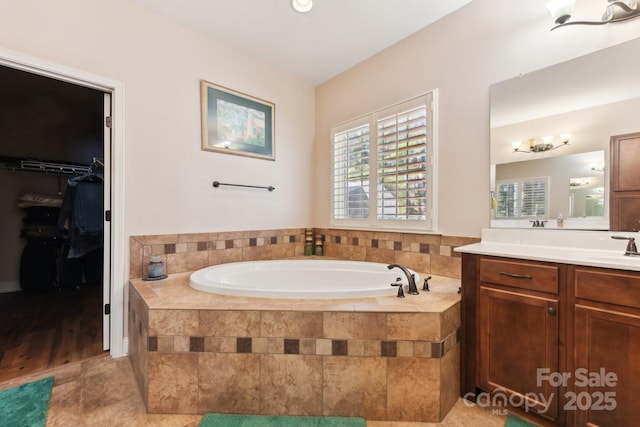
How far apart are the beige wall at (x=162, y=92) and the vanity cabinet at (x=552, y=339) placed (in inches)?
81.3

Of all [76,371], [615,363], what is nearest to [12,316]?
[76,371]

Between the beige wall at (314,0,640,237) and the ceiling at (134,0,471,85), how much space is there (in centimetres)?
18

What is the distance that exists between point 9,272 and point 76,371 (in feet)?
9.39

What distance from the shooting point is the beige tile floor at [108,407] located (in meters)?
1.39

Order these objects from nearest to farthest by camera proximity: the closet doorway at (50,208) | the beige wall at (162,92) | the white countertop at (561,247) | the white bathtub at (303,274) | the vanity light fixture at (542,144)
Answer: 1. the white countertop at (561,247)
2. the vanity light fixture at (542,144)
3. the beige wall at (162,92)
4. the white bathtub at (303,274)
5. the closet doorway at (50,208)

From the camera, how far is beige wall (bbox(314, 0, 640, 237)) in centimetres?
169

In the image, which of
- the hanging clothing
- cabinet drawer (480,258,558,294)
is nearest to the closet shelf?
the hanging clothing

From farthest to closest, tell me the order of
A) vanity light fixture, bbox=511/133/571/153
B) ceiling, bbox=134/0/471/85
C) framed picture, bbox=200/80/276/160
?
framed picture, bbox=200/80/276/160, ceiling, bbox=134/0/471/85, vanity light fixture, bbox=511/133/571/153

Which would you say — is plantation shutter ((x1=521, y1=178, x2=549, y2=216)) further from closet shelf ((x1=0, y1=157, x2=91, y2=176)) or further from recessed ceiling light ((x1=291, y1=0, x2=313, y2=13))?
closet shelf ((x1=0, y1=157, x2=91, y2=176))

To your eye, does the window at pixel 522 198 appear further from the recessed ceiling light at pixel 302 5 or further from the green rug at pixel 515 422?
A: the recessed ceiling light at pixel 302 5

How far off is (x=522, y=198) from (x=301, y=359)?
5.62 feet

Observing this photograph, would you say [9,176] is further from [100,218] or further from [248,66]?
[248,66]

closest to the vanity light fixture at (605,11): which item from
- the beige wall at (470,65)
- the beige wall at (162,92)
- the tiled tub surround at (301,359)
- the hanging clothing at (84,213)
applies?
the beige wall at (470,65)

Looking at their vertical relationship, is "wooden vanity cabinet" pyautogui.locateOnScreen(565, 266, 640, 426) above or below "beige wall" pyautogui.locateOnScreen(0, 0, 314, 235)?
below
